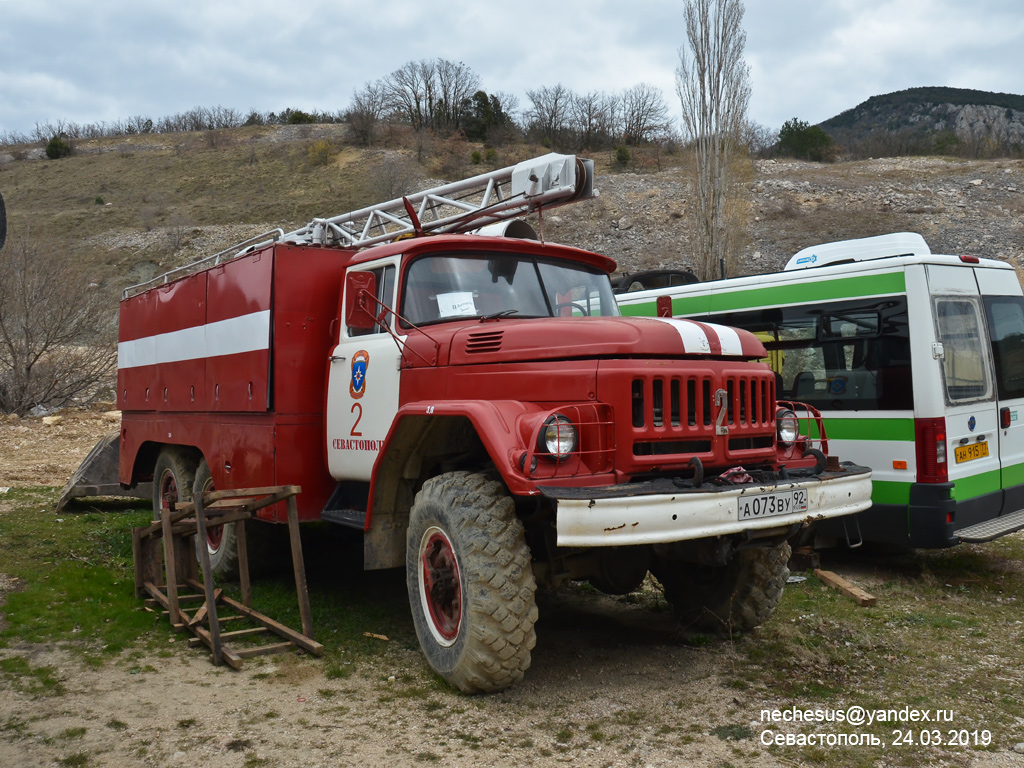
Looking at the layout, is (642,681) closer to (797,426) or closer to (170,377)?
(797,426)

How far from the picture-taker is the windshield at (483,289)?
5379 mm

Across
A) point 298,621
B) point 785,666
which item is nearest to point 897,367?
point 785,666

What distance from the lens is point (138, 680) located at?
15.6ft

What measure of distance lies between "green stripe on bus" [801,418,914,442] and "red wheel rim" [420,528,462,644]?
130 inches

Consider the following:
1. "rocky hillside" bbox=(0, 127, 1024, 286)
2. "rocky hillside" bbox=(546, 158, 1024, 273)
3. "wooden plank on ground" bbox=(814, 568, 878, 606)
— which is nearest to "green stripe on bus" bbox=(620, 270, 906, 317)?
"wooden plank on ground" bbox=(814, 568, 878, 606)

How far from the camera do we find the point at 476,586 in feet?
13.9

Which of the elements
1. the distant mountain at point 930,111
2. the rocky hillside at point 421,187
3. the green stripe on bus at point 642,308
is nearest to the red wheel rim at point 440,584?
the green stripe on bus at point 642,308

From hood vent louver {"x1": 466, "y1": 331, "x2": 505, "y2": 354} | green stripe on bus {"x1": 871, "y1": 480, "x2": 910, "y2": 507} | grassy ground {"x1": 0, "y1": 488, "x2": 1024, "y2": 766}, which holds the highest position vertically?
hood vent louver {"x1": 466, "y1": 331, "x2": 505, "y2": 354}

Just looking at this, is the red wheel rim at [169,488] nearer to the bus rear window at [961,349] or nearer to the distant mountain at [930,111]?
the bus rear window at [961,349]

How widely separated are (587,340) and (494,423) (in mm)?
678

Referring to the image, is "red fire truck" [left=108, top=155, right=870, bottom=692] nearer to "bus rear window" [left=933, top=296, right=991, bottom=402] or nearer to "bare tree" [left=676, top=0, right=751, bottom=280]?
"bus rear window" [left=933, top=296, right=991, bottom=402]

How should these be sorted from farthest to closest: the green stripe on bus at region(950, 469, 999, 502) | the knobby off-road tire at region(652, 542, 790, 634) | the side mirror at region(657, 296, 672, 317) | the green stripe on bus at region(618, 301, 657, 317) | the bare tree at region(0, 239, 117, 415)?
the bare tree at region(0, 239, 117, 415) < the green stripe on bus at region(618, 301, 657, 317) < the green stripe on bus at region(950, 469, 999, 502) < the side mirror at region(657, 296, 672, 317) < the knobby off-road tire at region(652, 542, 790, 634)

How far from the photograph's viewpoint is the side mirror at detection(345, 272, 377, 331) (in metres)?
5.36

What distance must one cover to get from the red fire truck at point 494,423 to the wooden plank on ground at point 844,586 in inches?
55.1
